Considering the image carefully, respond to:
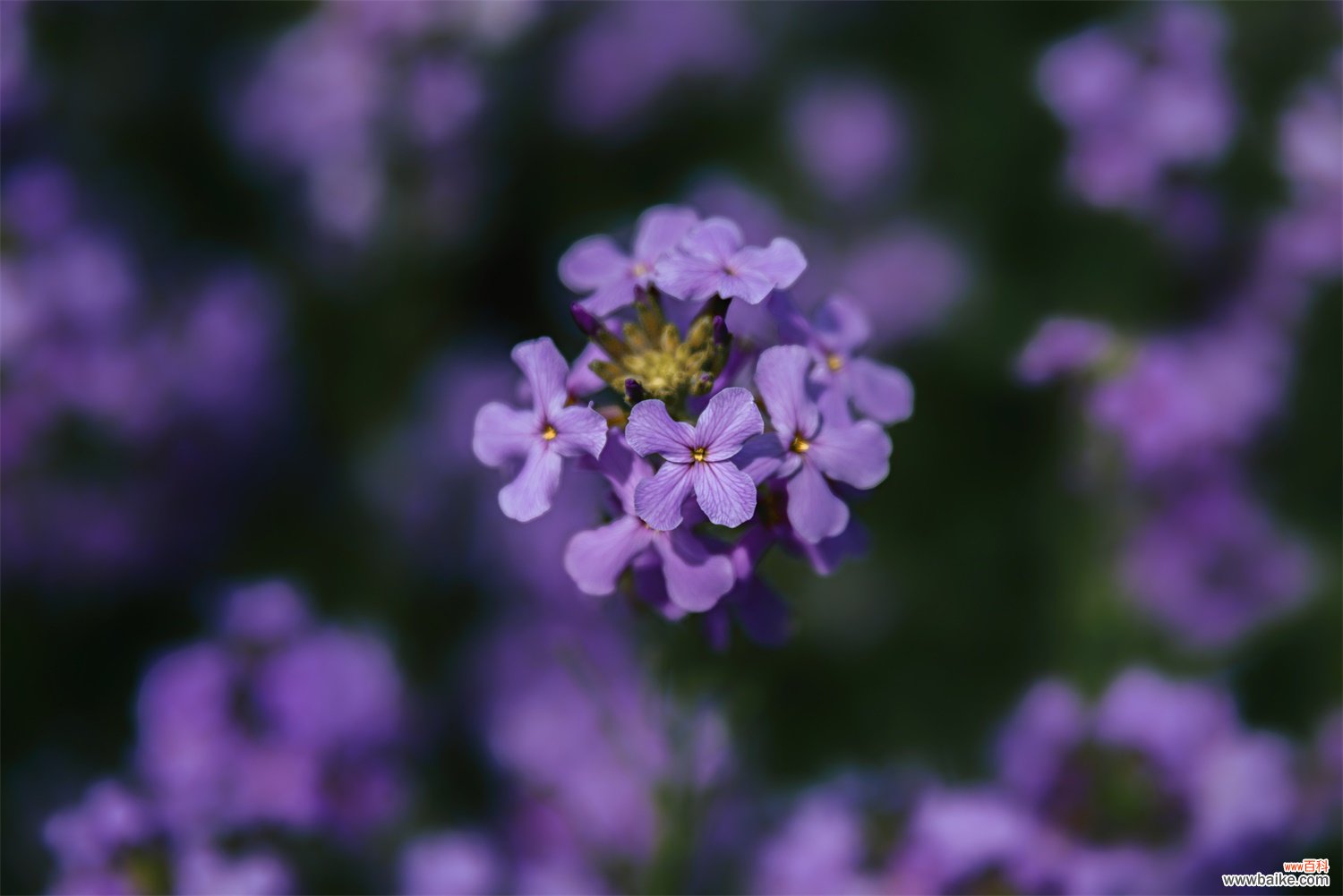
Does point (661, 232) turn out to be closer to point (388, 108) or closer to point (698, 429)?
point (698, 429)

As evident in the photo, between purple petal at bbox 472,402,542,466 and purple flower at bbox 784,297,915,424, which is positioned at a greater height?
purple flower at bbox 784,297,915,424

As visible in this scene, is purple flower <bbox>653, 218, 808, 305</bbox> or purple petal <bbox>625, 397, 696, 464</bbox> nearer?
purple petal <bbox>625, 397, 696, 464</bbox>

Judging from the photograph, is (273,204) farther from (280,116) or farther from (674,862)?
(674,862)

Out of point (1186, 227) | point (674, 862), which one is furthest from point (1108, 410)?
point (674, 862)

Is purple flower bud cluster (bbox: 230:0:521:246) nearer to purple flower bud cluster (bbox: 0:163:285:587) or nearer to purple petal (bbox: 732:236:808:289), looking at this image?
purple flower bud cluster (bbox: 0:163:285:587)

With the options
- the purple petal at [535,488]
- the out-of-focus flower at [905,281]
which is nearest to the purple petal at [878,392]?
the purple petal at [535,488]

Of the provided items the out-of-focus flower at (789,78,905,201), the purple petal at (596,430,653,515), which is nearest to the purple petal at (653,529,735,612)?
the purple petal at (596,430,653,515)

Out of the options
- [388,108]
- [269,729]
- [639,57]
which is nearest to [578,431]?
[269,729]
